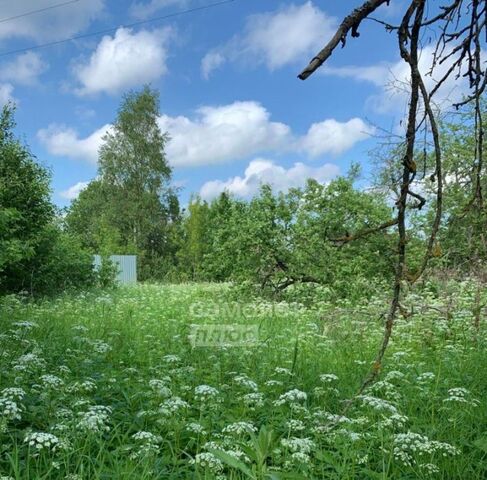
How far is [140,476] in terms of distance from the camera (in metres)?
1.96

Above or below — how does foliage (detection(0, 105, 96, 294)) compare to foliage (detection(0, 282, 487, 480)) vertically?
above

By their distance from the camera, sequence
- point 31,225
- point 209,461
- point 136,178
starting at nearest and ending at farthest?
point 209,461 < point 31,225 < point 136,178

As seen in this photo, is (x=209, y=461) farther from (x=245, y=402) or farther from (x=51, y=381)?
(x=51, y=381)

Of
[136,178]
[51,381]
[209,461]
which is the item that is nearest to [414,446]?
[209,461]

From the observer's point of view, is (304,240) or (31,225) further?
(31,225)

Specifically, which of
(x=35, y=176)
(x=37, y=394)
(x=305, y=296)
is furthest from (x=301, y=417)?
(x=35, y=176)

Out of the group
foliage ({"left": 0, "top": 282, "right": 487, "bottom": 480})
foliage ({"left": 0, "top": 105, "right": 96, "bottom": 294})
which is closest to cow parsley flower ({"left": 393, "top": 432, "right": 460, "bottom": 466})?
foliage ({"left": 0, "top": 282, "right": 487, "bottom": 480})

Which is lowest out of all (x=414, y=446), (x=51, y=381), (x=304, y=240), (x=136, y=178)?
(x=414, y=446)

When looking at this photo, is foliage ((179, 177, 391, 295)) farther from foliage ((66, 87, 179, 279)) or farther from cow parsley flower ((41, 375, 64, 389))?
foliage ((66, 87, 179, 279))

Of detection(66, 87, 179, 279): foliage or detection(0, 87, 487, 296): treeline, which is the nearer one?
detection(0, 87, 487, 296): treeline

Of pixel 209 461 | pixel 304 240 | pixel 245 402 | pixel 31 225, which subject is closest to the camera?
pixel 209 461

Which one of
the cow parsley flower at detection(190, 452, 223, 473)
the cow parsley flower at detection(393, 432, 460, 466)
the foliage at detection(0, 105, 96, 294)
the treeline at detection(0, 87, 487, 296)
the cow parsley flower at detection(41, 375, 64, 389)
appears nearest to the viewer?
the cow parsley flower at detection(190, 452, 223, 473)

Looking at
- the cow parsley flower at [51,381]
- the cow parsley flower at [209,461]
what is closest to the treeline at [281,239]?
the cow parsley flower at [51,381]

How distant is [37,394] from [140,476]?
1270 mm
